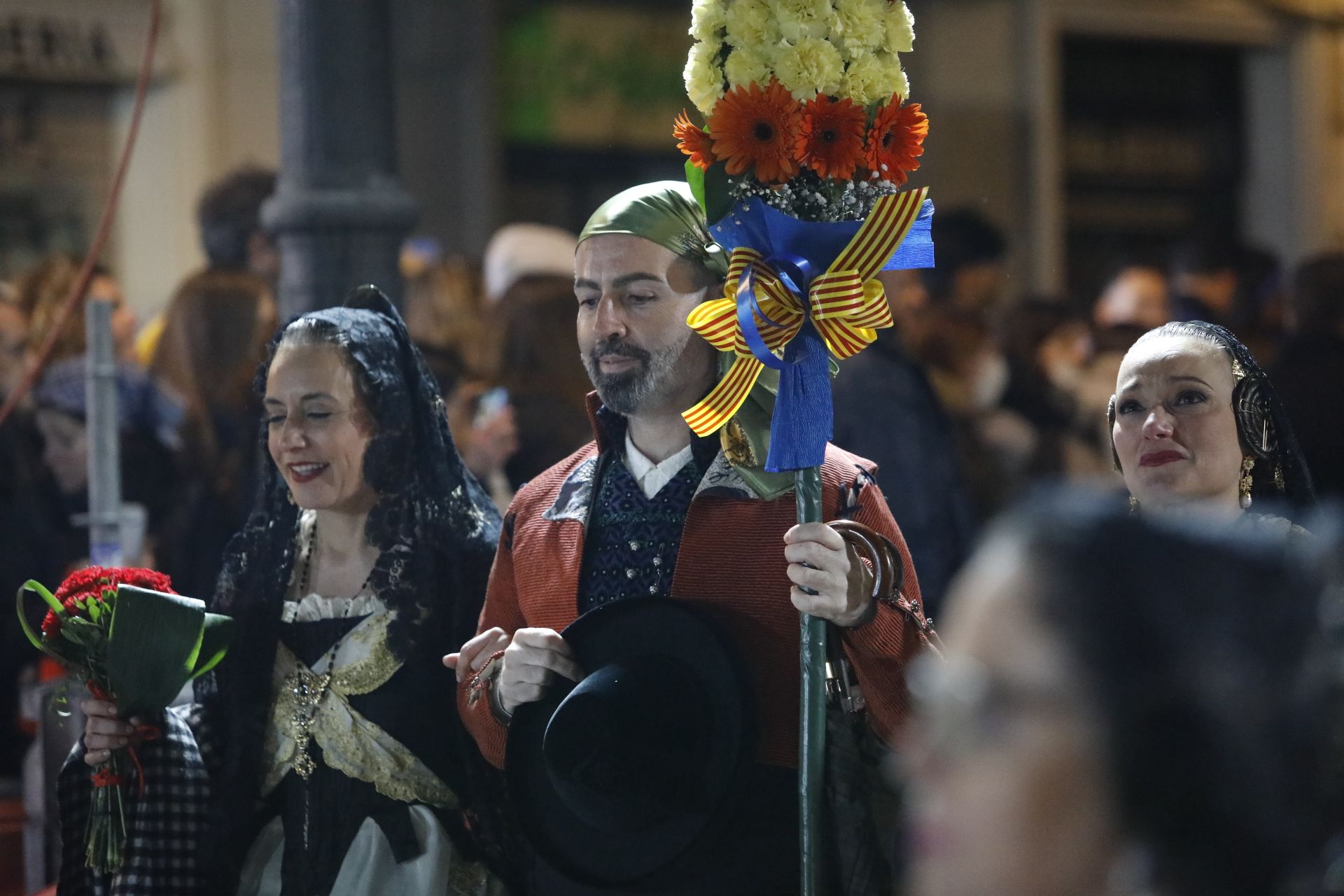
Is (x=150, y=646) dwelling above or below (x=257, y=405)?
below

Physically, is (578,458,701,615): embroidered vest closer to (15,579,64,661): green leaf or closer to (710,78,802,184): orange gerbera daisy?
(710,78,802,184): orange gerbera daisy

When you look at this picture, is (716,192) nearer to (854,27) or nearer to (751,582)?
(854,27)

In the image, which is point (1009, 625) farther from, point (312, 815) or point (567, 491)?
point (312, 815)

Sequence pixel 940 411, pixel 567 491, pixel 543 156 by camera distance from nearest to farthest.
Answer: pixel 567 491 → pixel 940 411 → pixel 543 156

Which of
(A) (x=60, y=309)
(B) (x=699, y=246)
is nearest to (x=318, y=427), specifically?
(B) (x=699, y=246)

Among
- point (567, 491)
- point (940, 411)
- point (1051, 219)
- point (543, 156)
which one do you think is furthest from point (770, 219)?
point (1051, 219)

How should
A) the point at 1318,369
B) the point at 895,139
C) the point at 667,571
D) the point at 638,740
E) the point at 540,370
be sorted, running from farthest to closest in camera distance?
Result: the point at 1318,369 → the point at 540,370 → the point at 667,571 → the point at 895,139 → the point at 638,740

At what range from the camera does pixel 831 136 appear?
2.80m

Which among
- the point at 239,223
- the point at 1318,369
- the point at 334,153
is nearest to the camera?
the point at 334,153

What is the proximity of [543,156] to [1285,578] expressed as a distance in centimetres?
962

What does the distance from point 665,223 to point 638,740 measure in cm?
94

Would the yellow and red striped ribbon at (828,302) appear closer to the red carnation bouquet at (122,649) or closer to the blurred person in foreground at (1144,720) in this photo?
the red carnation bouquet at (122,649)

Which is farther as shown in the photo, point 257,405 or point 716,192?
point 257,405

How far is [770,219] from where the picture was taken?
2.80 m
